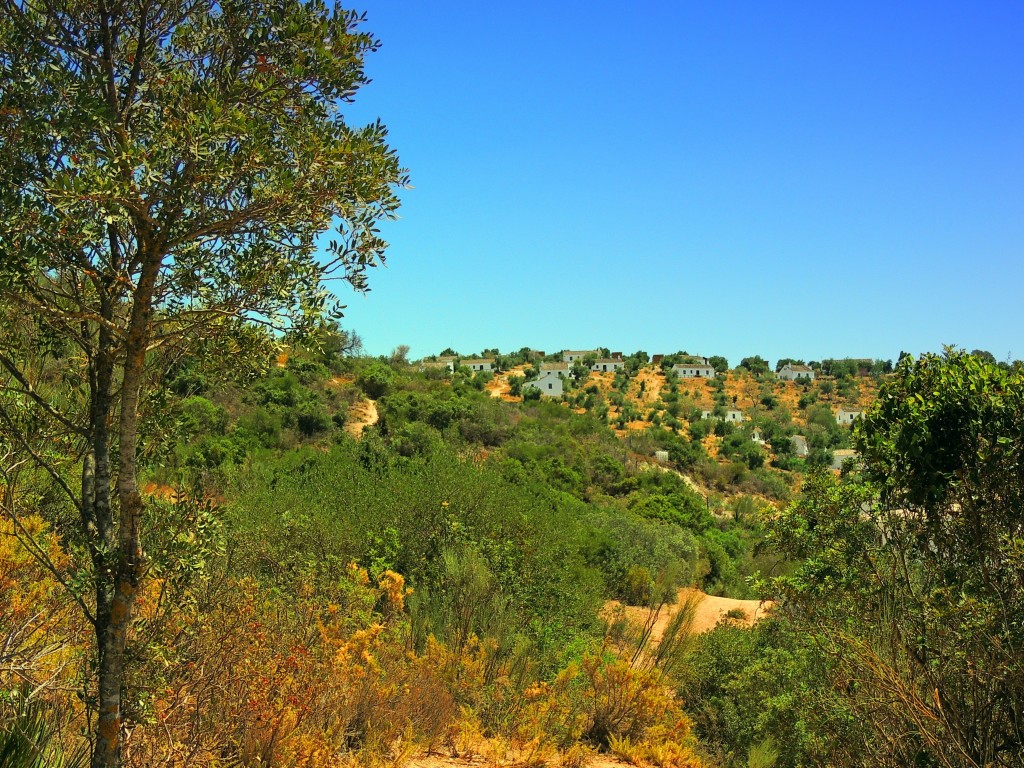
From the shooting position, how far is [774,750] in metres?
9.43

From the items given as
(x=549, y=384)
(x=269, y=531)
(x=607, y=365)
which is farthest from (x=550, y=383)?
(x=269, y=531)

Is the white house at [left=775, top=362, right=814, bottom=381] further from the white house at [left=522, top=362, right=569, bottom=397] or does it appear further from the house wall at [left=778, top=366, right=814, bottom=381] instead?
the white house at [left=522, top=362, right=569, bottom=397]

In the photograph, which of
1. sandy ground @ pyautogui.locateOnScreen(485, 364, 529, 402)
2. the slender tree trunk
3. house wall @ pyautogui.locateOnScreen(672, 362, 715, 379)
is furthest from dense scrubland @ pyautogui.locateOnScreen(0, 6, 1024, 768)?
house wall @ pyautogui.locateOnScreen(672, 362, 715, 379)

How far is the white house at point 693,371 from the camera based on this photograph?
78.9m

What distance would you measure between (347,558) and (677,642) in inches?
199

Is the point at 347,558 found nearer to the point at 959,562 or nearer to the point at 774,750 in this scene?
the point at 774,750

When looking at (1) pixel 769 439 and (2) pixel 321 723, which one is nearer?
(2) pixel 321 723

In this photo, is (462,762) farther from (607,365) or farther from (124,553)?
(607,365)

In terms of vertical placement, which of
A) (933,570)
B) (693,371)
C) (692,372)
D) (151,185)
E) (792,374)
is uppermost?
(792,374)

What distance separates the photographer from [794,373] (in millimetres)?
85812

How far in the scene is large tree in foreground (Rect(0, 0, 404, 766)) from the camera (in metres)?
3.00

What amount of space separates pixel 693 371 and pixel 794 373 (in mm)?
13529

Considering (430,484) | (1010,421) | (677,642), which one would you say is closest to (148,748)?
(1010,421)

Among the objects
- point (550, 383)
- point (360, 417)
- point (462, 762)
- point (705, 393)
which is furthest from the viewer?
point (705, 393)
